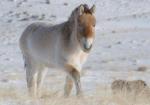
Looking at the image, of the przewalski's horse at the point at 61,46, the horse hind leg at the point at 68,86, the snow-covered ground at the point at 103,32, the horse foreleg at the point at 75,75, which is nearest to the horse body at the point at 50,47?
the przewalski's horse at the point at 61,46

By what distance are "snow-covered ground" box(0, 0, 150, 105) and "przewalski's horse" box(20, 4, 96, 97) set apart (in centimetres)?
288

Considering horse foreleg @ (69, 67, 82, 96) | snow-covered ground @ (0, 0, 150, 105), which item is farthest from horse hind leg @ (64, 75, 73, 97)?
snow-covered ground @ (0, 0, 150, 105)

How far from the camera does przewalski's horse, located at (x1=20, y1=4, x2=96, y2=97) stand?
10247mm

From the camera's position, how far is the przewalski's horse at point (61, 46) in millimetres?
10247

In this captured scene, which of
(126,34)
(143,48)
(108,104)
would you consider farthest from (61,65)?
(126,34)

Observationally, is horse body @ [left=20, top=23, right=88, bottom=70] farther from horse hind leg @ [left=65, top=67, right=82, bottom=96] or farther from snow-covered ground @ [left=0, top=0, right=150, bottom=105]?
snow-covered ground @ [left=0, top=0, right=150, bottom=105]

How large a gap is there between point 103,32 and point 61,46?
24.8 meters

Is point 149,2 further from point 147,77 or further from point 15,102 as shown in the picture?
point 15,102

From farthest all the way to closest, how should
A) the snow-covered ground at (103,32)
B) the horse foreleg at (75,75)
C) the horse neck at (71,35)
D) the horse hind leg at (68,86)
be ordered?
the snow-covered ground at (103,32)
the horse hind leg at (68,86)
the horse neck at (71,35)
the horse foreleg at (75,75)

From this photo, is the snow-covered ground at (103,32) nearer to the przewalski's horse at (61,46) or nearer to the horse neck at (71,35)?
the przewalski's horse at (61,46)

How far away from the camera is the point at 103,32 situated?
1399 inches

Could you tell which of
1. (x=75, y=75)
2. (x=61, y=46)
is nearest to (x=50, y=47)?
(x=61, y=46)

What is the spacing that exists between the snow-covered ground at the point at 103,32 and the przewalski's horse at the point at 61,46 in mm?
2877

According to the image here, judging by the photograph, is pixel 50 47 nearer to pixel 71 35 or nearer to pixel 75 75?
pixel 71 35
